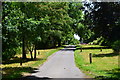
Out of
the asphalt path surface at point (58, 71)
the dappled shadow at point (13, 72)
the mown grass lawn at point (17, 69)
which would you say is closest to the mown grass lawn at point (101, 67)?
the asphalt path surface at point (58, 71)

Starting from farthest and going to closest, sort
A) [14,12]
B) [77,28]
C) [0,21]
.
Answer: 1. [77,28]
2. [14,12]
3. [0,21]

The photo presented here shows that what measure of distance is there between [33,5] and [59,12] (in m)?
6.24

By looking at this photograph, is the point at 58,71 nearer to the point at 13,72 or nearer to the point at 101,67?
the point at 13,72

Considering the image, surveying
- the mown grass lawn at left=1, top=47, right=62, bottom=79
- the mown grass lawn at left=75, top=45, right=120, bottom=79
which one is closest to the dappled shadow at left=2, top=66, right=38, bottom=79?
the mown grass lawn at left=1, top=47, right=62, bottom=79

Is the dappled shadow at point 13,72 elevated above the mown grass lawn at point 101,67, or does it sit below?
below

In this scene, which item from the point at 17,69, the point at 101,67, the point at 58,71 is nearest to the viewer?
the point at 58,71

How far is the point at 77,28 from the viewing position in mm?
62250

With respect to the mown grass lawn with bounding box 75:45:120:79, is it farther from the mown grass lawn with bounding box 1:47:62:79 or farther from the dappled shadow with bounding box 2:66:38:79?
the dappled shadow with bounding box 2:66:38:79

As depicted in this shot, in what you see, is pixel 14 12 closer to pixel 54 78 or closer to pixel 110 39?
pixel 54 78

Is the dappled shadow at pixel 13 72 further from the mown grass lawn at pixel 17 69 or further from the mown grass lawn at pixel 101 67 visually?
the mown grass lawn at pixel 101 67

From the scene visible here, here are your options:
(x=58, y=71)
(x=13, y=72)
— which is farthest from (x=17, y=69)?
(x=58, y=71)

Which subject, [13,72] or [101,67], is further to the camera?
[101,67]

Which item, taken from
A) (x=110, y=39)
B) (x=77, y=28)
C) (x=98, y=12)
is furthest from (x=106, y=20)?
(x=77, y=28)

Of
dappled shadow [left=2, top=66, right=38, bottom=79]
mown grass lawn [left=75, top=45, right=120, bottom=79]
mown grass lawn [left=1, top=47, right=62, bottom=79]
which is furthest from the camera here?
mown grass lawn [left=1, top=47, right=62, bottom=79]
